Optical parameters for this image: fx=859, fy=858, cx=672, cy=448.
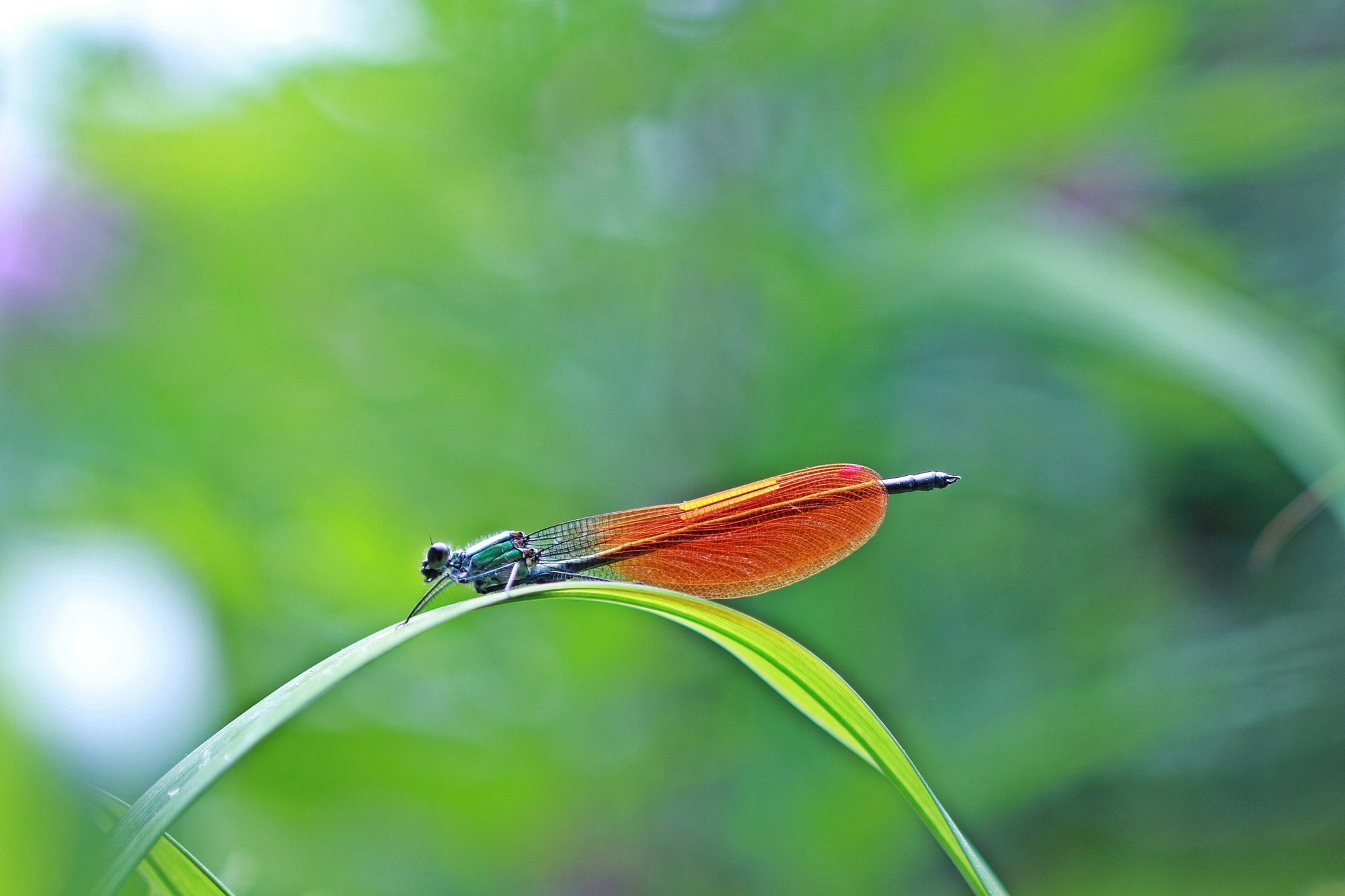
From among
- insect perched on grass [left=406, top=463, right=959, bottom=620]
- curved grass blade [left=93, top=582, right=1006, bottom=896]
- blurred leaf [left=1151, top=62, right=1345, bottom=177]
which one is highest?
blurred leaf [left=1151, top=62, right=1345, bottom=177]

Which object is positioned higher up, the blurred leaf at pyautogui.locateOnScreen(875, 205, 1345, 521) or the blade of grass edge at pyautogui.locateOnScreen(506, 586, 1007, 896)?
the blurred leaf at pyautogui.locateOnScreen(875, 205, 1345, 521)

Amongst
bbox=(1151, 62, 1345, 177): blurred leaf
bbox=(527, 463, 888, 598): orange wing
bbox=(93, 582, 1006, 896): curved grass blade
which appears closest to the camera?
bbox=(93, 582, 1006, 896): curved grass blade

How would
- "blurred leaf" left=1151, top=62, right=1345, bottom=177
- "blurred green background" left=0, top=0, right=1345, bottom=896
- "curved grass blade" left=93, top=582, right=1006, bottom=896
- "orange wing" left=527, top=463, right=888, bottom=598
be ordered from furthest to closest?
"blurred green background" left=0, top=0, right=1345, bottom=896 < "blurred leaf" left=1151, top=62, right=1345, bottom=177 < "orange wing" left=527, top=463, right=888, bottom=598 < "curved grass blade" left=93, top=582, right=1006, bottom=896

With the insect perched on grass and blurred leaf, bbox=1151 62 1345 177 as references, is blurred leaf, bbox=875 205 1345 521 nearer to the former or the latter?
blurred leaf, bbox=1151 62 1345 177

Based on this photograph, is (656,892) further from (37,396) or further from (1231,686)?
(37,396)

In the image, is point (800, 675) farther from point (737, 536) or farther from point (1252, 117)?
point (1252, 117)

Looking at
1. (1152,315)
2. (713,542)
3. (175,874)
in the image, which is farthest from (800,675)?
(1152,315)

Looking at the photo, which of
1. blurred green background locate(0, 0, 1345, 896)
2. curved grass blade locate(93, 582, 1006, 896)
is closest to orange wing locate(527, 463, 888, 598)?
blurred green background locate(0, 0, 1345, 896)
